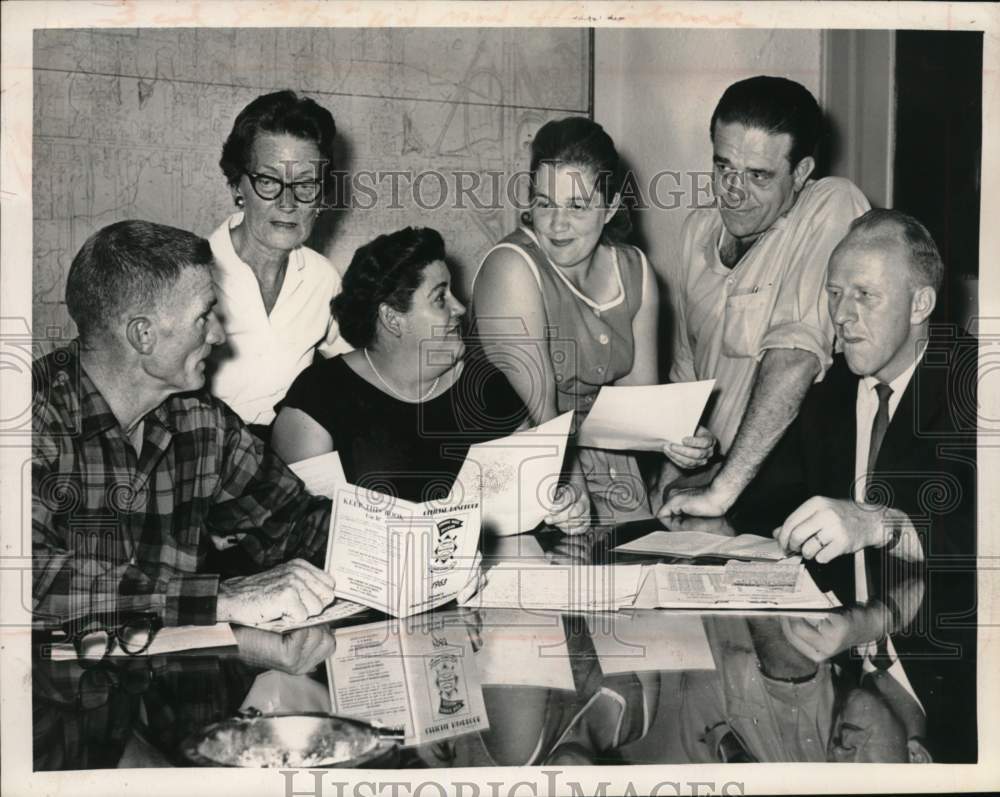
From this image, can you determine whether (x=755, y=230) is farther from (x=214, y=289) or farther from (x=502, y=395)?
(x=214, y=289)

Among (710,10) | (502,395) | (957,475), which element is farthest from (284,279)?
(957,475)

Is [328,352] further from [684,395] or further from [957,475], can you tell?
[957,475]

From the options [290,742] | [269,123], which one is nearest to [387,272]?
[269,123]

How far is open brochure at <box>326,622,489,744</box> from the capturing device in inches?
108

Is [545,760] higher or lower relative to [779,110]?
lower

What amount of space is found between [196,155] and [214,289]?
0.34 meters

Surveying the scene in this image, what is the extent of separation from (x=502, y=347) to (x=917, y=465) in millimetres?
1135

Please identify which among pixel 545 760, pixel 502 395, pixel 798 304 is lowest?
pixel 545 760

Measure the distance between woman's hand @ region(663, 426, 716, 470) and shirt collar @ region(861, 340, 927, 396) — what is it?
43 centimetres

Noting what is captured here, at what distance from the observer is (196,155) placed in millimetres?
3010

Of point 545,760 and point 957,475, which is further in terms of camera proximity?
point 957,475

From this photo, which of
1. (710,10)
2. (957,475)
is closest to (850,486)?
(957,475)

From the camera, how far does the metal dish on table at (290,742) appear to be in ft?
8.89

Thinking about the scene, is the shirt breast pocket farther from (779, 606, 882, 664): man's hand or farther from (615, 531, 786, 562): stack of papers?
(779, 606, 882, 664): man's hand
